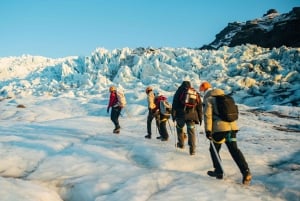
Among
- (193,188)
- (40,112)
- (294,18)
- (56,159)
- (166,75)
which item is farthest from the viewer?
(294,18)

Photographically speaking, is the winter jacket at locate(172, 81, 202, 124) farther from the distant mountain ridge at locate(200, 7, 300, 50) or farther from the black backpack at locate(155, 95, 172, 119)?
the distant mountain ridge at locate(200, 7, 300, 50)

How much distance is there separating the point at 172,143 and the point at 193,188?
14.9ft

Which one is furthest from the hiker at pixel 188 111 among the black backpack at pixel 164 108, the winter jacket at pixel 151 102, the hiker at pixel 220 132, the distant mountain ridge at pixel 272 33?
the distant mountain ridge at pixel 272 33

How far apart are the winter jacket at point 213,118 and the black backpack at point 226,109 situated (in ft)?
0.38

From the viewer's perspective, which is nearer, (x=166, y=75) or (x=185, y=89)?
(x=185, y=89)

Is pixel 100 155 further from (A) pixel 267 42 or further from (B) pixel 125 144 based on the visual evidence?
(A) pixel 267 42

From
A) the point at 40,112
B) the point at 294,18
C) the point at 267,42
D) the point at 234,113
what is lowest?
the point at 40,112

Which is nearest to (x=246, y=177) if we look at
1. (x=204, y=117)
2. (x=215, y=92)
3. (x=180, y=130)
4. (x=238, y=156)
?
(x=238, y=156)

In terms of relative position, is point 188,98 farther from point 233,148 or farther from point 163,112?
point 233,148

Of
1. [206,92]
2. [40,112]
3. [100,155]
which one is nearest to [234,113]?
[206,92]

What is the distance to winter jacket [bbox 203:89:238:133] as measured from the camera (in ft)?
22.8

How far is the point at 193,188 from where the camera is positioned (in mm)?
6488

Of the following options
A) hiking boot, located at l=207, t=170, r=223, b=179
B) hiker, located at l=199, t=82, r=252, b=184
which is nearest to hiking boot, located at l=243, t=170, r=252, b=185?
hiker, located at l=199, t=82, r=252, b=184

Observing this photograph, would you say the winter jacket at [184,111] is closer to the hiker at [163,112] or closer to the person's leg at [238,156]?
the hiker at [163,112]
